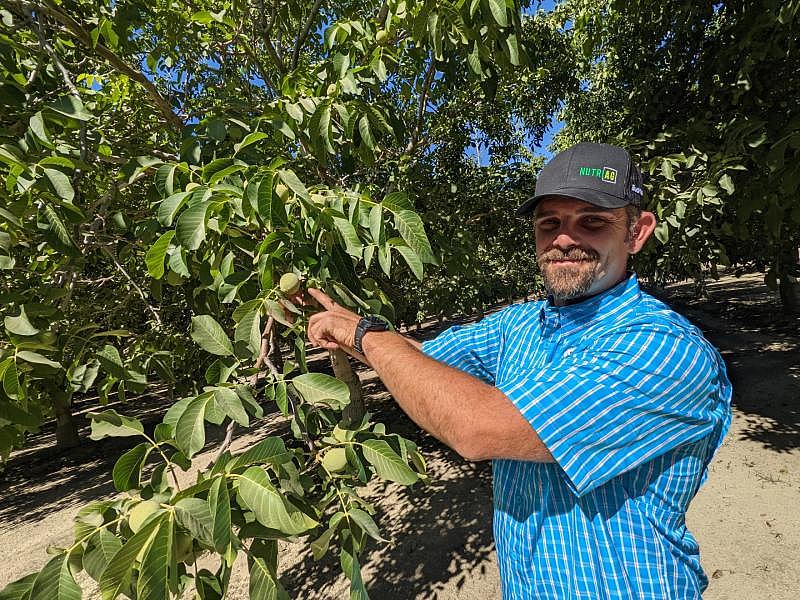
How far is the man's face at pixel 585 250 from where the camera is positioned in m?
1.54

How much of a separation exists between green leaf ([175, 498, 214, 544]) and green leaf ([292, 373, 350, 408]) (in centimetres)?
40

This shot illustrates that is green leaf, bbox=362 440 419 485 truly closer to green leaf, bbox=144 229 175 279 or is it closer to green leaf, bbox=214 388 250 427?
green leaf, bbox=214 388 250 427

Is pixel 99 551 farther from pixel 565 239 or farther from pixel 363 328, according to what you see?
pixel 565 239

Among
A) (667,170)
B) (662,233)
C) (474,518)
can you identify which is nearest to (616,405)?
(662,233)

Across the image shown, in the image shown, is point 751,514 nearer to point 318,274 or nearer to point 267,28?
point 318,274

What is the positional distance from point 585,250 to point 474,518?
497 cm

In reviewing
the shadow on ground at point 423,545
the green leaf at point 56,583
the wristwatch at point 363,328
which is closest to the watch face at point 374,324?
the wristwatch at point 363,328

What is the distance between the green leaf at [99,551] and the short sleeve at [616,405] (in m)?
1.11

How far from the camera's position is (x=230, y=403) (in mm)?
1291

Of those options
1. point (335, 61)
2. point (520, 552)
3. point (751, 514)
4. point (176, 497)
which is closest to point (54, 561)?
point (176, 497)

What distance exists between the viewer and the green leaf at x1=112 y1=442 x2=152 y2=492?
1.27 meters

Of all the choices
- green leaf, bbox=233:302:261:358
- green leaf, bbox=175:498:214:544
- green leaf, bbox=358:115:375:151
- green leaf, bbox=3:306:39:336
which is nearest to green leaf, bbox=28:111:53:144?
green leaf, bbox=3:306:39:336

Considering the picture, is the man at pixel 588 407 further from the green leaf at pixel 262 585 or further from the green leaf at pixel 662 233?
the green leaf at pixel 662 233

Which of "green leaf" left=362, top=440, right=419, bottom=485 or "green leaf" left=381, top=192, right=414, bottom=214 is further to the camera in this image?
"green leaf" left=381, top=192, right=414, bottom=214
